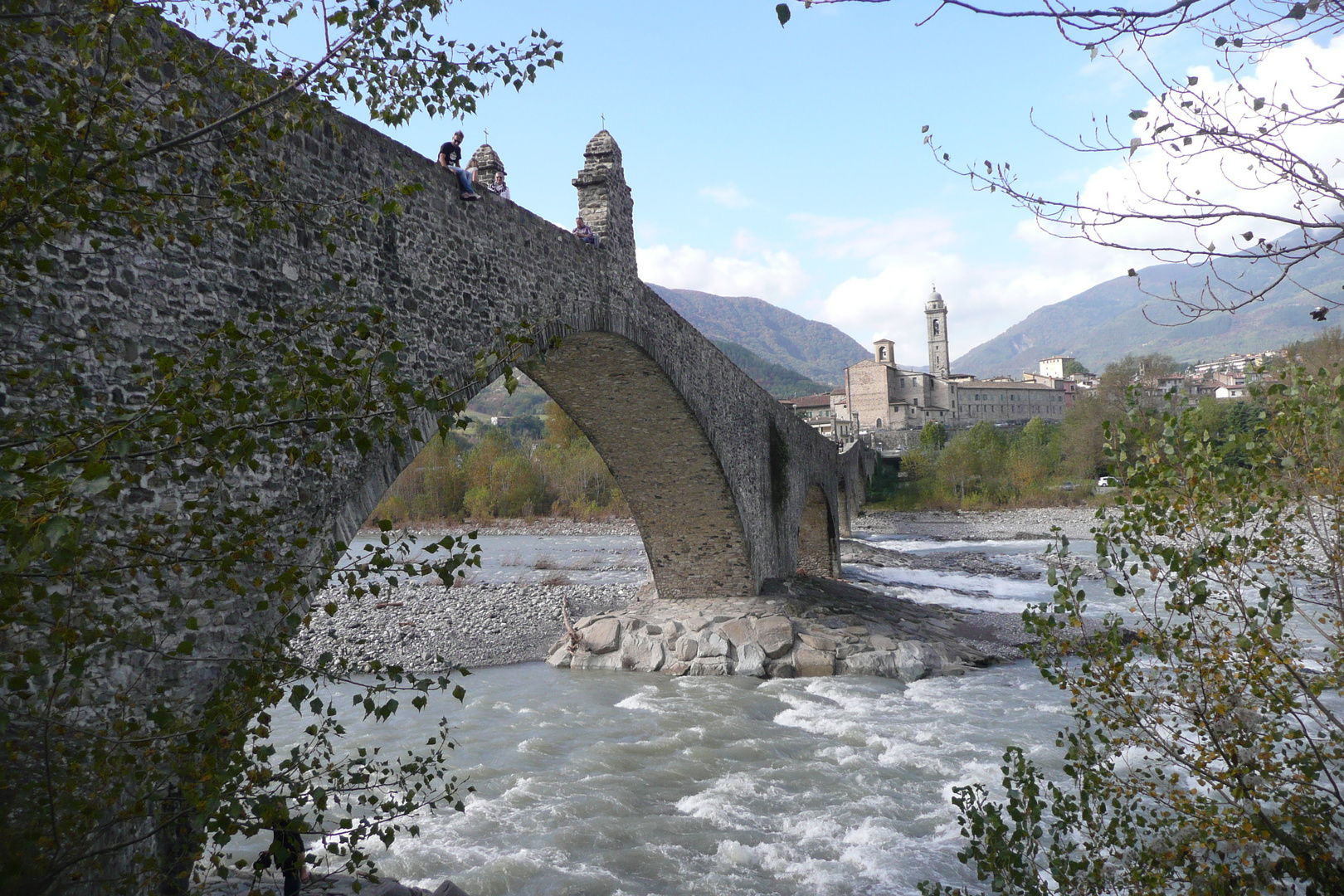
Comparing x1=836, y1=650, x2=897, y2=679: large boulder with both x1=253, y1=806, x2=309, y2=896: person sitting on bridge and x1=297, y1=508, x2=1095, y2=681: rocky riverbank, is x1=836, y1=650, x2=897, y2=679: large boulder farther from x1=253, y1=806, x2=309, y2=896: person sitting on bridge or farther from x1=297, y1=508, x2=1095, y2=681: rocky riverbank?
x1=253, y1=806, x2=309, y2=896: person sitting on bridge

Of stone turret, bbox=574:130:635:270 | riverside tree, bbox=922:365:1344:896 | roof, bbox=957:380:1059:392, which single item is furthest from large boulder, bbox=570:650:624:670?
roof, bbox=957:380:1059:392

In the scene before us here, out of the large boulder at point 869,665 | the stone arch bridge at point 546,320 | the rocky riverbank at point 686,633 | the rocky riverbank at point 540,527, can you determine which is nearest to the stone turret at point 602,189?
the stone arch bridge at point 546,320

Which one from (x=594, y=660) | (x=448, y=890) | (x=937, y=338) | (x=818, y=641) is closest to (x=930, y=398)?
(x=937, y=338)

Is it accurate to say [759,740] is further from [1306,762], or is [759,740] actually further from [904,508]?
[904,508]

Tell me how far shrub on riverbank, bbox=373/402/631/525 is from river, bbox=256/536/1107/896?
35.8 metres

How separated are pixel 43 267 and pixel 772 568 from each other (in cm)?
1655

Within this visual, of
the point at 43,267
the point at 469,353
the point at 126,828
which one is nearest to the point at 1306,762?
the point at 43,267

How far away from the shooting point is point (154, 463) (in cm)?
239

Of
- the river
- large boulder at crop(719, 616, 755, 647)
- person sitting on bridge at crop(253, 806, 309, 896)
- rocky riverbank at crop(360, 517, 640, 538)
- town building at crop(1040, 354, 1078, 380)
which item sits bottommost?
the river

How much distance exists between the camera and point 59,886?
2.23m

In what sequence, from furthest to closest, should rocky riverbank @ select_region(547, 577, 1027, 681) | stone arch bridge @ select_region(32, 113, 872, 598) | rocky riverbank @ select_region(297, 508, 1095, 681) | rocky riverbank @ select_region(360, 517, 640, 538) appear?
rocky riverbank @ select_region(360, 517, 640, 538), rocky riverbank @ select_region(297, 508, 1095, 681), rocky riverbank @ select_region(547, 577, 1027, 681), stone arch bridge @ select_region(32, 113, 872, 598)

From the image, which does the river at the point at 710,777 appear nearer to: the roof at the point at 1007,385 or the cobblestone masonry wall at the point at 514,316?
the cobblestone masonry wall at the point at 514,316

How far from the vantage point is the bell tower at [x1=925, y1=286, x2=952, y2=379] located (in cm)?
9484

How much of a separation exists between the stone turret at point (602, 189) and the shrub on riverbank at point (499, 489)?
126 ft
